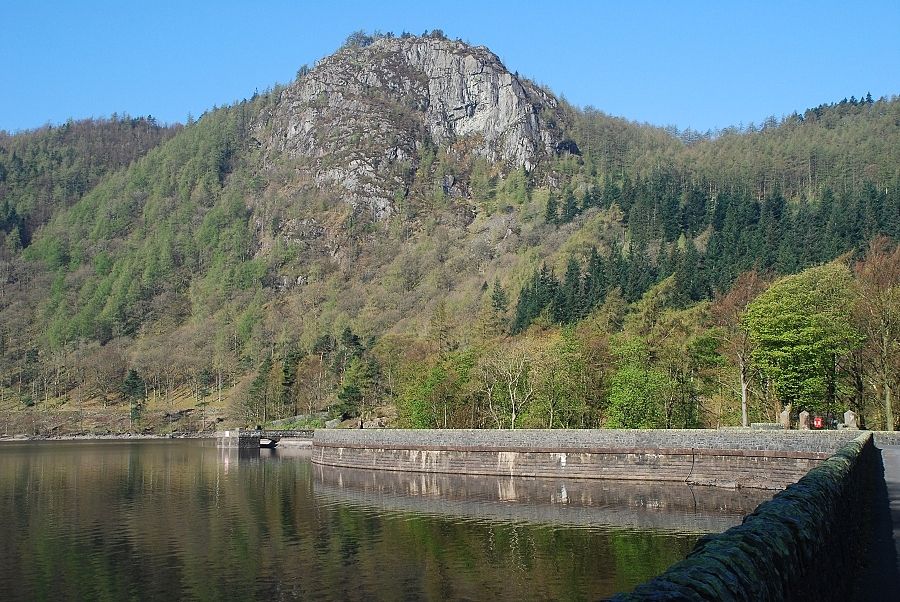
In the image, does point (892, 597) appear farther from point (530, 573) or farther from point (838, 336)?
point (838, 336)

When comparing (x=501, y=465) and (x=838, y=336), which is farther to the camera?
(x=501, y=465)

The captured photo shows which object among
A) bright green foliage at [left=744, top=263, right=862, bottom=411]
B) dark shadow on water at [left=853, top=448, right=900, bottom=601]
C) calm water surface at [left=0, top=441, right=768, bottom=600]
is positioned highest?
bright green foliage at [left=744, top=263, right=862, bottom=411]

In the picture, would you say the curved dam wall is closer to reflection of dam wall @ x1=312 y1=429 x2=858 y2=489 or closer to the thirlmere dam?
the thirlmere dam

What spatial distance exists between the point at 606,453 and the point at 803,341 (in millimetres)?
16565

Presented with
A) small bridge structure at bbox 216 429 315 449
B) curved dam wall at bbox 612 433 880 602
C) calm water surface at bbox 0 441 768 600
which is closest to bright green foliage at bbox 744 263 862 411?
calm water surface at bbox 0 441 768 600

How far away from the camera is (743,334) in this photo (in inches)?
2655

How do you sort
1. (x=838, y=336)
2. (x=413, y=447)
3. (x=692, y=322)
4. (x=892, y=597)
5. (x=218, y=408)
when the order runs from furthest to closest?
(x=218, y=408) → (x=692, y=322) → (x=413, y=447) → (x=838, y=336) → (x=892, y=597)

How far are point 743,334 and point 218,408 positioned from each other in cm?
13270

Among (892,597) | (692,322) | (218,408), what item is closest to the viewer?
(892,597)

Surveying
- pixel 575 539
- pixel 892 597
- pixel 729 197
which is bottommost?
pixel 575 539

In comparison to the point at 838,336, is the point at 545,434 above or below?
below

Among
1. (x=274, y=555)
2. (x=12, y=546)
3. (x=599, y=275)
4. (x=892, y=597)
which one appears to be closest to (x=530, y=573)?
(x=274, y=555)

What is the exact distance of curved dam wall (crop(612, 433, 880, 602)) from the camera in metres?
6.57

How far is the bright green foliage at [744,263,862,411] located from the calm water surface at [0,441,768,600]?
14.4 m
